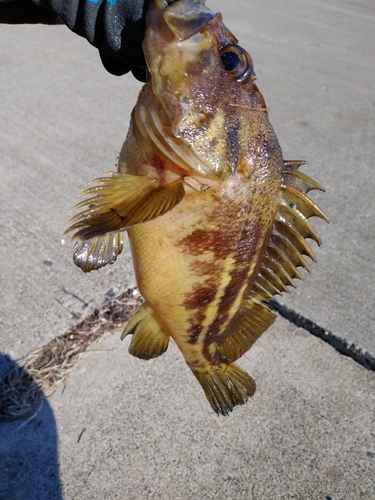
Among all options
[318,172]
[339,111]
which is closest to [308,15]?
[339,111]

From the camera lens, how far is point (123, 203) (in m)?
1.65

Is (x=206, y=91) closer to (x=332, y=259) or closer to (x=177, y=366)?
(x=177, y=366)

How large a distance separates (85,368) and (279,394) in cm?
102

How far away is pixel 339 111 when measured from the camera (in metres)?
6.10

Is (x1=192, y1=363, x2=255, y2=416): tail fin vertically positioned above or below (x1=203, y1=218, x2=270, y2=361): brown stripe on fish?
below

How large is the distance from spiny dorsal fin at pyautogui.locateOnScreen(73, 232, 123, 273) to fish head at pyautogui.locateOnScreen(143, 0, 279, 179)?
0.43m

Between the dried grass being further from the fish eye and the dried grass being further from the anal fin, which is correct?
the fish eye

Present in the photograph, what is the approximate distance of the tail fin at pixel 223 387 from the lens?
2.15 m

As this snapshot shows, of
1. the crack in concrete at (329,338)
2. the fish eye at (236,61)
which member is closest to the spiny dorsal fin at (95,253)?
the fish eye at (236,61)

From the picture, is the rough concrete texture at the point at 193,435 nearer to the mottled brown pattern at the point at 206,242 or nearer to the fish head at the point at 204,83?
the mottled brown pattern at the point at 206,242

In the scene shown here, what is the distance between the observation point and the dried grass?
2711 millimetres

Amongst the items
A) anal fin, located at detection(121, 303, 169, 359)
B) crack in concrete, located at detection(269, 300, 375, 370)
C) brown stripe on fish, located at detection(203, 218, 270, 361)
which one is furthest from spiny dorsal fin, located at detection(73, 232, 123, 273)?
crack in concrete, located at detection(269, 300, 375, 370)

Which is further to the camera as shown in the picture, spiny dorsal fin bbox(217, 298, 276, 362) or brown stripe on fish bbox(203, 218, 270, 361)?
spiny dorsal fin bbox(217, 298, 276, 362)

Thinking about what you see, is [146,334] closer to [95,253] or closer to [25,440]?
[95,253]
